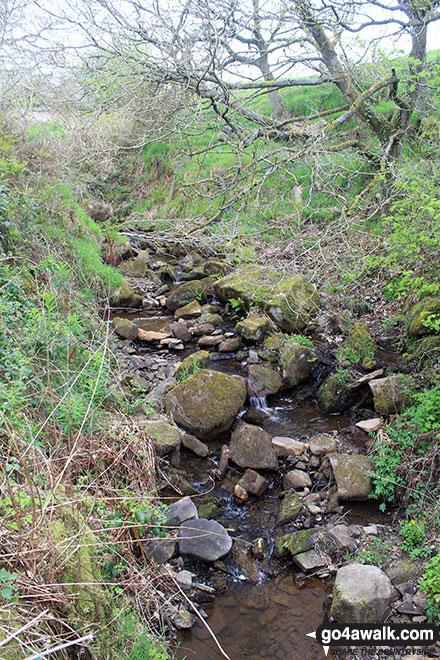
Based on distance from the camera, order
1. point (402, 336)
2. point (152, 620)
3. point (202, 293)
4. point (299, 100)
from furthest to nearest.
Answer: point (299, 100)
point (202, 293)
point (402, 336)
point (152, 620)

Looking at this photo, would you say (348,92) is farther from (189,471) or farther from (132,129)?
(189,471)

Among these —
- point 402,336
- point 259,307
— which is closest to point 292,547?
point 402,336

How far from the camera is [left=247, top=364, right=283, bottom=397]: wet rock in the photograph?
597 cm

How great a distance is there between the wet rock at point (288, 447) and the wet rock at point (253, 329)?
249 cm

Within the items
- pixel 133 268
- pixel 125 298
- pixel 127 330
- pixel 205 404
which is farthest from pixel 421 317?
pixel 133 268

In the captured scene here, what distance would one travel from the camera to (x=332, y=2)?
21.6 feet

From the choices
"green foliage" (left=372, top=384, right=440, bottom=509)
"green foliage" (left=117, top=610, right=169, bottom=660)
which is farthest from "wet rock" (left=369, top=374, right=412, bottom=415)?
"green foliage" (left=117, top=610, right=169, bottom=660)

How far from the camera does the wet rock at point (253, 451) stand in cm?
456

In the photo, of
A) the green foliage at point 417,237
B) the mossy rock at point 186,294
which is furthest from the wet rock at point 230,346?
the green foliage at point 417,237

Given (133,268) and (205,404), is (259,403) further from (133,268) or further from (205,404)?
(133,268)

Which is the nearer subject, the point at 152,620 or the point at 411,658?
the point at 411,658

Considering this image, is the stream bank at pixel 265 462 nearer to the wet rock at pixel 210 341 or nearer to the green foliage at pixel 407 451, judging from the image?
the wet rock at pixel 210 341

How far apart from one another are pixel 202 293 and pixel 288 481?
5501 millimetres

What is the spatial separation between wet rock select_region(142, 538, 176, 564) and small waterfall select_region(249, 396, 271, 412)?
252cm
